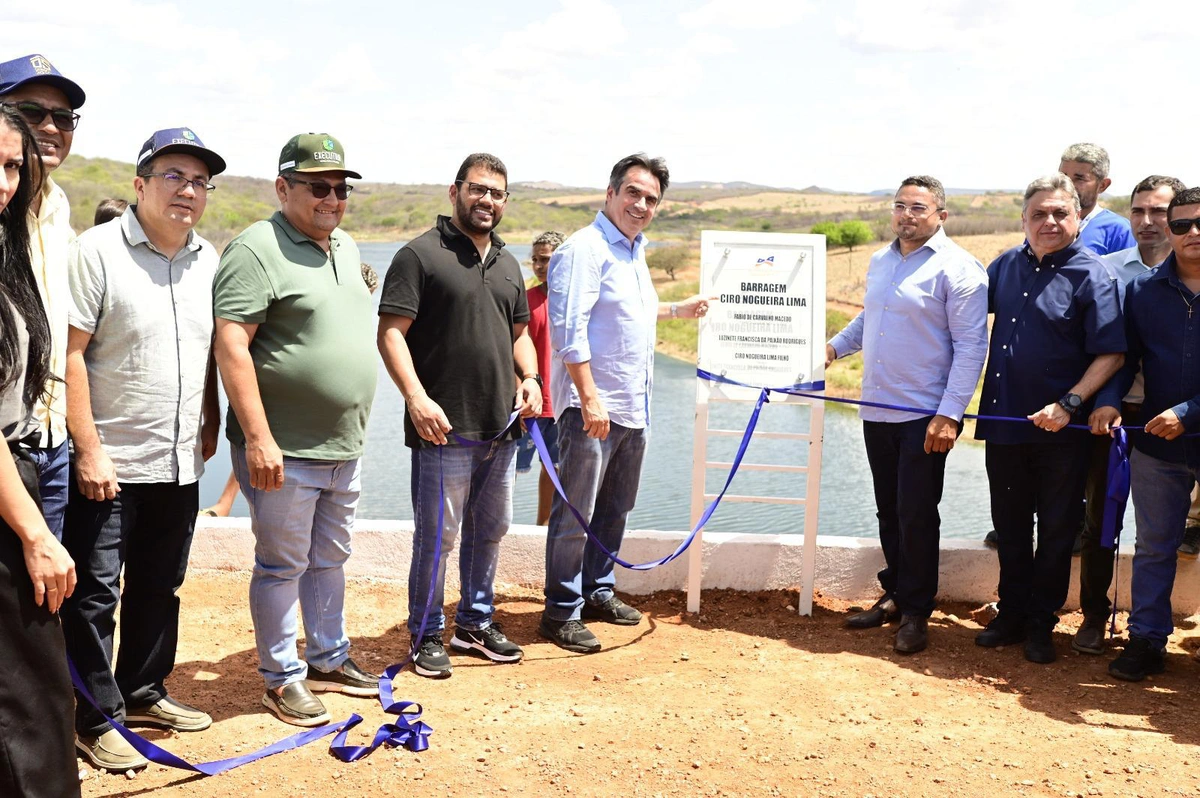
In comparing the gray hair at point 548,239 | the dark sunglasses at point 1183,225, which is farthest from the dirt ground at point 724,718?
the gray hair at point 548,239

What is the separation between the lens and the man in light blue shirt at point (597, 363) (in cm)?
479

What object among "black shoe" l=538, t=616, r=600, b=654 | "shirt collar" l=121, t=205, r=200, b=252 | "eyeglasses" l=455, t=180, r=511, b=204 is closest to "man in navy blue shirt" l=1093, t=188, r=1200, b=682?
"black shoe" l=538, t=616, r=600, b=654

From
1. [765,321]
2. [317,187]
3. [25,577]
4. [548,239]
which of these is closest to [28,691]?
[25,577]

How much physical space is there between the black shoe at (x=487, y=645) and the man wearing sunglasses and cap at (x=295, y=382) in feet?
2.77

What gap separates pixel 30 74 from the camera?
332cm

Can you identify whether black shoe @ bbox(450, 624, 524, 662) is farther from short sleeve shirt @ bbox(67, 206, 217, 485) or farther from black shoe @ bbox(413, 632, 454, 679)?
short sleeve shirt @ bbox(67, 206, 217, 485)

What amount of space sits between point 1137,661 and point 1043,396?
1.17m

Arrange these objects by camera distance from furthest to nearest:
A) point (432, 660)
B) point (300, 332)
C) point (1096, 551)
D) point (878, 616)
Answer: point (878, 616), point (1096, 551), point (432, 660), point (300, 332)

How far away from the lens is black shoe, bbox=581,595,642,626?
5.40 metres

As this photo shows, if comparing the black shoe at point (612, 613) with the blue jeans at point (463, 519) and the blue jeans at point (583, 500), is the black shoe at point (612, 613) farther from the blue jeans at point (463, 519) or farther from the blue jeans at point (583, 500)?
the blue jeans at point (463, 519)

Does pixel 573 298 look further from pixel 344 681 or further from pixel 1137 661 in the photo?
pixel 1137 661

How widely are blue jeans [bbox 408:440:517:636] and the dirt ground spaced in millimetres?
268

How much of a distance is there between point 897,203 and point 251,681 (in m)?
3.48

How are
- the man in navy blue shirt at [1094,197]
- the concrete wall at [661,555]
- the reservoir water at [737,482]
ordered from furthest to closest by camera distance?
1. the reservoir water at [737,482]
2. the concrete wall at [661,555]
3. the man in navy blue shirt at [1094,197]
